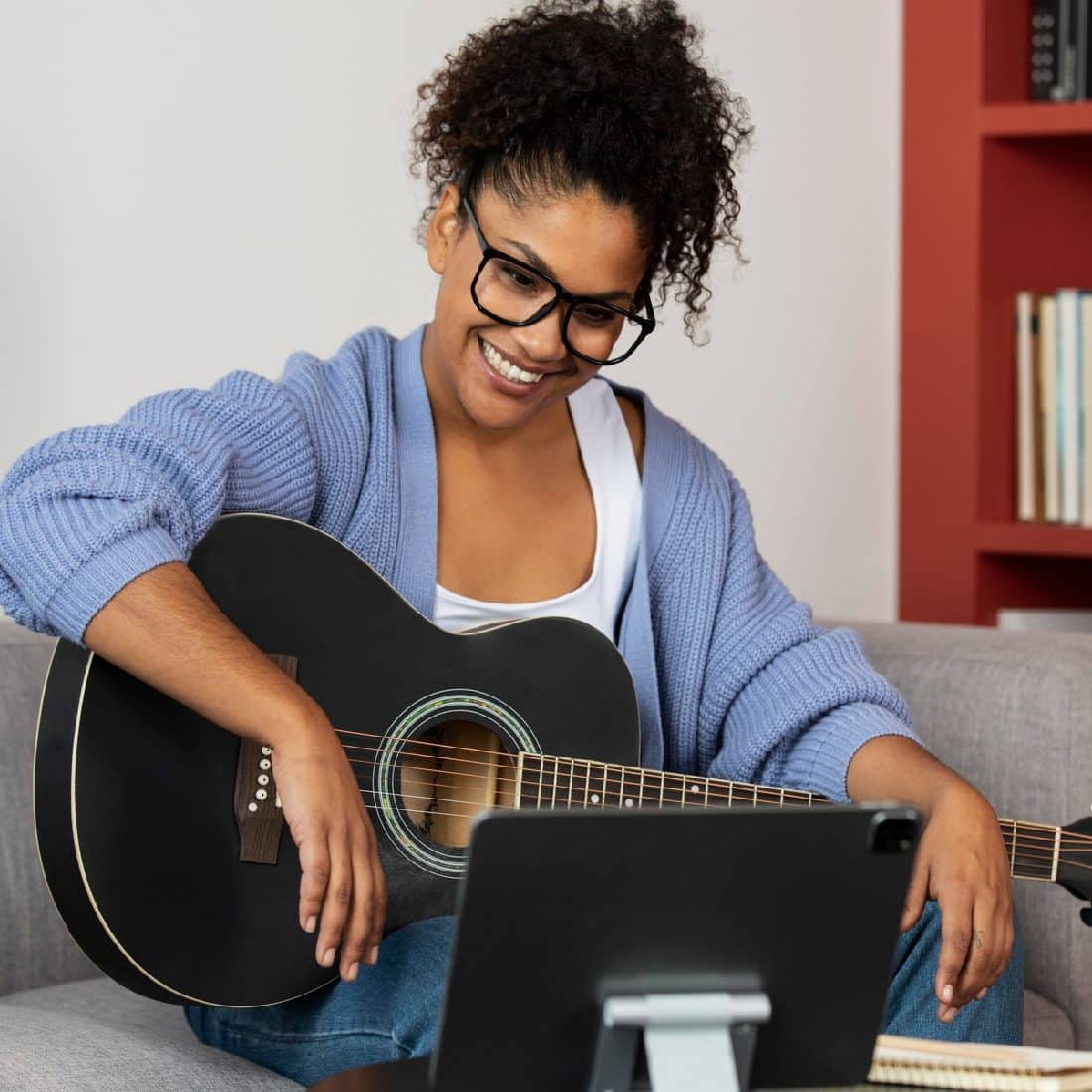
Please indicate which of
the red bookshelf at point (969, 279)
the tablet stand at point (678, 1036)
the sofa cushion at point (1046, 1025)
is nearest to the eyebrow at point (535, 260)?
the tablet stand at point (678, 1036)

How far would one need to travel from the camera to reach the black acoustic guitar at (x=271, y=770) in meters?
1.14

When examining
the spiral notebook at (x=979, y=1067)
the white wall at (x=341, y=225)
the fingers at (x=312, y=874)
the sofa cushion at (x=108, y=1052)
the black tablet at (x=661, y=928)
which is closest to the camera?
the black tablet at (x=661, y=928)

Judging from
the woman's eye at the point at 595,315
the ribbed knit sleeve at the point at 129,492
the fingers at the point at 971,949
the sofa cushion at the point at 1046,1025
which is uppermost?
the woman's eye at the point at 595,315

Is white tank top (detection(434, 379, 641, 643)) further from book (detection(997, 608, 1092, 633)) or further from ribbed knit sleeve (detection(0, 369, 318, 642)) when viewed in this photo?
book (detection(997, 608, 1092, 633))

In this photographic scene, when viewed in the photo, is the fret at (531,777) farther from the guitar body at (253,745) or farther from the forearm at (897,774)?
the forearm at (897,774)

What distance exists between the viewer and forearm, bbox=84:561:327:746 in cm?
110

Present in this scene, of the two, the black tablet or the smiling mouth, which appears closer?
the black tablet

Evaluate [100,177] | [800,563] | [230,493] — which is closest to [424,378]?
[230,493]

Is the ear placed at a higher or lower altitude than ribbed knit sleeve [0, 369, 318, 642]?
higher

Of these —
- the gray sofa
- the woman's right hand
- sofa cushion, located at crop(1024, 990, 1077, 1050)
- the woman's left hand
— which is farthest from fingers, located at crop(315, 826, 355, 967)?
sofa cushion, located at crop(1024, 990, 1077, 1050)

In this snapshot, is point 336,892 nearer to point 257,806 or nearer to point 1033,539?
point 257,806

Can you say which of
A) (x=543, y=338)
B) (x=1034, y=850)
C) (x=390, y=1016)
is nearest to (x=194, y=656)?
(x=390, y=1016)

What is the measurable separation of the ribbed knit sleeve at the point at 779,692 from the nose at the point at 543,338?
0.35 m

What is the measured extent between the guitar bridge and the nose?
0.41 metres
